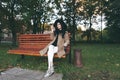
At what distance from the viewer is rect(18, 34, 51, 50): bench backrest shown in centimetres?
968

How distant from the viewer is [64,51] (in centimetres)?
849

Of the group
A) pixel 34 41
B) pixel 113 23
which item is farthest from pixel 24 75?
pixel 113 23

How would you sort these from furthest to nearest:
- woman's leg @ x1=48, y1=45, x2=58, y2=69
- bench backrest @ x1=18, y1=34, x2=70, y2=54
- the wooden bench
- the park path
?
bench backrest @ x1=18, y1=34, x2=70, y2=54 < the wooden bench < woman's leg @ x1=48, y1=45, x2=58, y2=69 < the park path

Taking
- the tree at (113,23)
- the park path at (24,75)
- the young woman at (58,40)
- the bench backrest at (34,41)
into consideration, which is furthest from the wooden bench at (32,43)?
the tree at (113,23)

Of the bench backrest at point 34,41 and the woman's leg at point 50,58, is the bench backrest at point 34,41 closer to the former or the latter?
→ the bench backrest at point 34,41

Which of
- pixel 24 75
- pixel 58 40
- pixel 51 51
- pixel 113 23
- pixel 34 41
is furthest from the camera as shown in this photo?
pixel 113 23

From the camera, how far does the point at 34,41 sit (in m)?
10.0

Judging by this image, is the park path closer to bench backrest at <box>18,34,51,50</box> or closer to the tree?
bench backrest at <box>18,34,51,50</box>

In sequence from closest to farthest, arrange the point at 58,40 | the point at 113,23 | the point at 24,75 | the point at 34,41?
the point at 24,75 → the point at 58,40 → the point at 34,41 → the point at 113,23

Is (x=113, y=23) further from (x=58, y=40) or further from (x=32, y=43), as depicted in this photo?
(x=58, y=40)

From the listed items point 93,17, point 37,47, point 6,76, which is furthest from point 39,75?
point 93,17

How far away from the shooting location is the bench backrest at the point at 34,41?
9676 millimetres

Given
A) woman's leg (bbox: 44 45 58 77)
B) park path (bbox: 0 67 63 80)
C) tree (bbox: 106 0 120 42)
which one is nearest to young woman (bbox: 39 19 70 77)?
woman's leg (bbox: 44 45 58 77)

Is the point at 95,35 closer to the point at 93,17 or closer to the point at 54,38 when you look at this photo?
the point at 93,17
